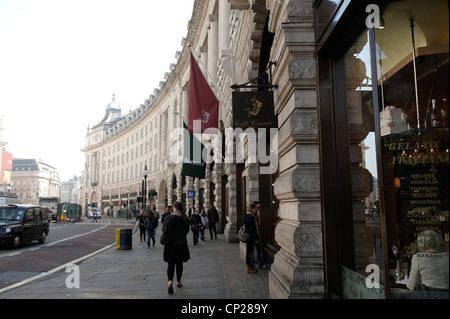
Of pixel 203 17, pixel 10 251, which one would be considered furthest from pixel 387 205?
pixel 203 17

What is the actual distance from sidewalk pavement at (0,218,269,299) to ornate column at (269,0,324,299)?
1.58 metres

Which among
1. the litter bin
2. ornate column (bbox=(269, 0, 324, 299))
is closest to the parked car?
the litter bin

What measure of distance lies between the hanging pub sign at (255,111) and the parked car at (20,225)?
1177cm

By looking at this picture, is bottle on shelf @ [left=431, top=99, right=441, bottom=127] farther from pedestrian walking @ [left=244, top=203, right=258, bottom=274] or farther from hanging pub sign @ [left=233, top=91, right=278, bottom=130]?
pedestrian walking @ [left=244, top=203, right=258, bottom=274]

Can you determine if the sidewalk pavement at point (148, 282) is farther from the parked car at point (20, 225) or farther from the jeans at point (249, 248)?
the parked car at point (20, 225)

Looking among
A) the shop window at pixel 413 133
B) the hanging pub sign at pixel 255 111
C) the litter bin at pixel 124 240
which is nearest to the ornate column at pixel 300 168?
the shop window at pixel 413 133

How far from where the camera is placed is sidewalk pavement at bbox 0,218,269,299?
665 cm

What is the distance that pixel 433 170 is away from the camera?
3348 mm

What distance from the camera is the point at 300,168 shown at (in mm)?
5047

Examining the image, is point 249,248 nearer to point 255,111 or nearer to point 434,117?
point 255,111

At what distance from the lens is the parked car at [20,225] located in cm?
1447
